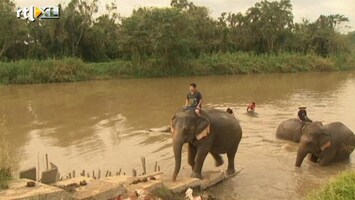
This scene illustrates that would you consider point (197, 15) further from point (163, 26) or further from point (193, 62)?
point (163, 26)

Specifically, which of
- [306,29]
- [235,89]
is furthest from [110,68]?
[306,29]

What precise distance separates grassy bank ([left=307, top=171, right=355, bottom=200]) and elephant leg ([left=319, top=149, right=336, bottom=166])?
4.99 metres

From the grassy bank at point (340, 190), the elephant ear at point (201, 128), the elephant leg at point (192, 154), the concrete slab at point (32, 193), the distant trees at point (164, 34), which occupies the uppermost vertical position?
the distant trees at point (164, 34)

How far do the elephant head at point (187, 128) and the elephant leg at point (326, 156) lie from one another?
364 centimetres

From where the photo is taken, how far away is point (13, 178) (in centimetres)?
760

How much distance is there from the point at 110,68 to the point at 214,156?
3124cm

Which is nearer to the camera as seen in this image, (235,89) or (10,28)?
(235,89)

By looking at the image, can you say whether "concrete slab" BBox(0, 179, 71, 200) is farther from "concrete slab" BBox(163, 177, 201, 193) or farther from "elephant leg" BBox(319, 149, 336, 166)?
"elephant leg" BBox(319, 149, 336, 166)

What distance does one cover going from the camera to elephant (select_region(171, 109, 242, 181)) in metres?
9.41

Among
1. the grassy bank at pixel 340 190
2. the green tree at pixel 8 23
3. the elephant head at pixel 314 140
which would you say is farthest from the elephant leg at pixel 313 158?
the green tree at pixel 8 23

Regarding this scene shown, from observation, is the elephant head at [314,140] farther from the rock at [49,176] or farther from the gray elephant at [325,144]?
the rock at [49,176]

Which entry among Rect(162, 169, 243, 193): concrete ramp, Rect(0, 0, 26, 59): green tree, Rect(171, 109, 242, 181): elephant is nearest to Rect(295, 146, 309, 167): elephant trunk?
Rect(171, 109, 242, 181): elephant

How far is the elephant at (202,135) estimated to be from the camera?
30.9 feet

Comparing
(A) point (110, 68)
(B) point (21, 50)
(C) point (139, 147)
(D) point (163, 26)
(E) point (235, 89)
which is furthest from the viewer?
(B) point (21, 50)
